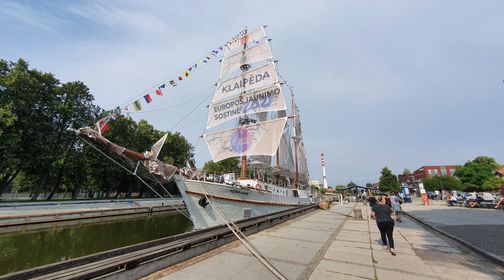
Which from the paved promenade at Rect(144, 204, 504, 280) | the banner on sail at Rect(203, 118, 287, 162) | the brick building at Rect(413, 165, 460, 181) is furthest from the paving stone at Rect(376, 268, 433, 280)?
the brick building at Rect(413, 165, 460, 181)

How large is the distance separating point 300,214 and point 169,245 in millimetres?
13366

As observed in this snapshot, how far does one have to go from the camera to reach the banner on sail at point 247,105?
27.8 meters

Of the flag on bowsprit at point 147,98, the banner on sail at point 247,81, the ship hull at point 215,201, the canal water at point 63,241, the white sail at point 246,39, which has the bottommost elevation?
the canal water at point 63,241

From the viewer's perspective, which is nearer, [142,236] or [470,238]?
[470,238]

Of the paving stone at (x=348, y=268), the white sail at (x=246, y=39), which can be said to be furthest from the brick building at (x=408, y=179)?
the paving stone at (x=348, y=268)

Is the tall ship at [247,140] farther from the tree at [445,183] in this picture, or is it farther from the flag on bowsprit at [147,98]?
the tree at [445,183]

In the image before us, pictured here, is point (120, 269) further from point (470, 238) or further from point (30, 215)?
point (30, 215)

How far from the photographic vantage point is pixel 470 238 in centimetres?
944

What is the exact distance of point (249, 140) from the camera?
85.9 feet

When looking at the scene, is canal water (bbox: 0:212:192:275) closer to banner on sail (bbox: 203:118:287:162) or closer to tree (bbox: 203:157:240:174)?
banner on sail (bbox: 203:118:287:162)

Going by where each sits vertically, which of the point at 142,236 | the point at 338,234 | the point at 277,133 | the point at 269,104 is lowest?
the point at 142,236

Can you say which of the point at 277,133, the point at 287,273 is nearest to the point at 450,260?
the point at 287,273

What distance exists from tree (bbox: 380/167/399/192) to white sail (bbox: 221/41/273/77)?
66182 mm

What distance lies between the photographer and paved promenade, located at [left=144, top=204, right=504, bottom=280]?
5617mm
